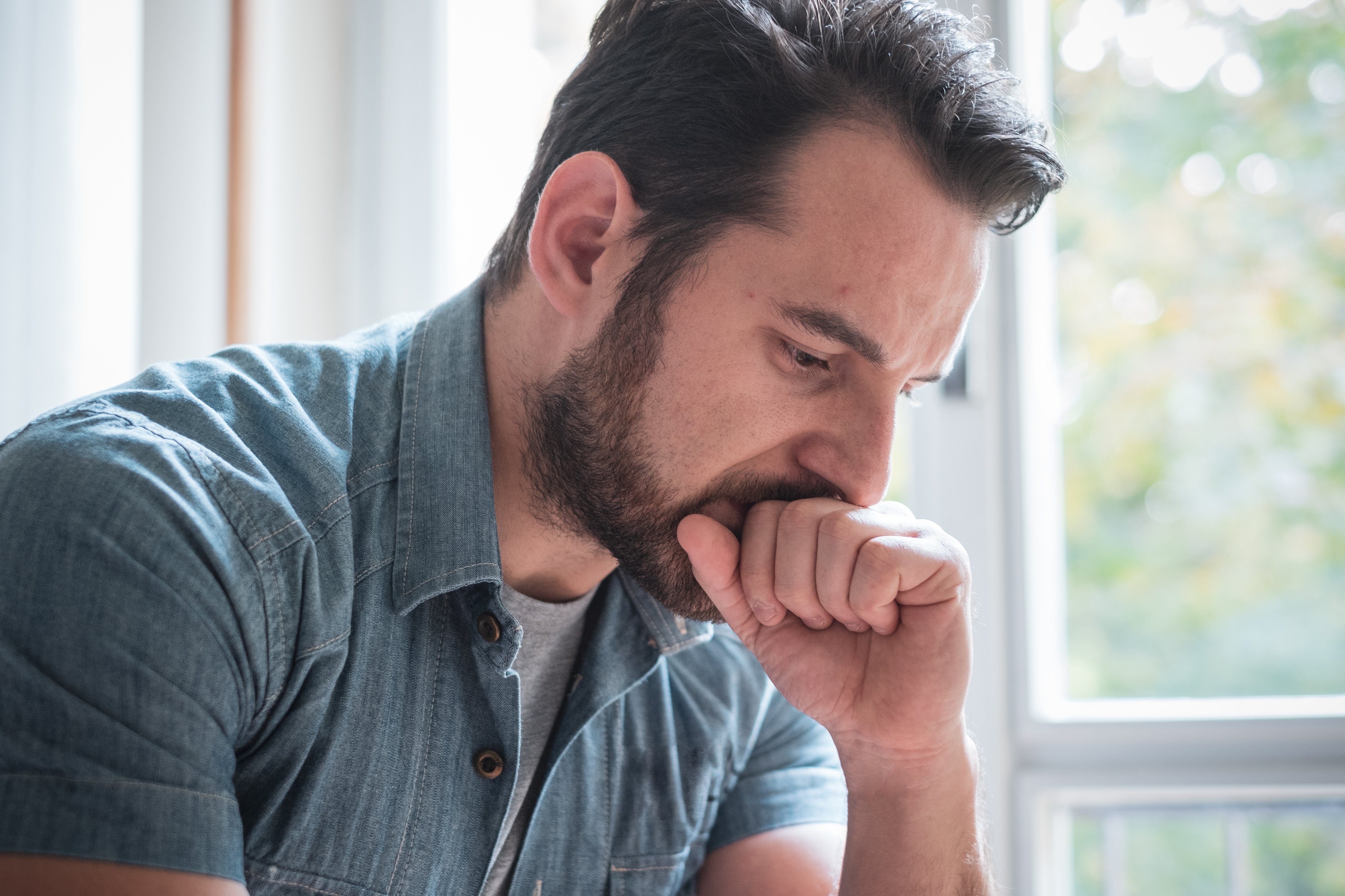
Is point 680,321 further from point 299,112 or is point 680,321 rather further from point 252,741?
point 299,112

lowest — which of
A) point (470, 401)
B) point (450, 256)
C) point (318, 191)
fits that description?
point (470, 401)

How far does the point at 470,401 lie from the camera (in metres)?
1.03

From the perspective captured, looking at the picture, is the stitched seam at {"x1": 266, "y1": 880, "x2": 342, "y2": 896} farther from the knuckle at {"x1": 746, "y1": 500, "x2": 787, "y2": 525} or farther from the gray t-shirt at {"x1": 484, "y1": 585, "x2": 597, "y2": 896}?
the knuckle at {"x1": 746, "y1": 500, "x2": 787, "y2": 525}

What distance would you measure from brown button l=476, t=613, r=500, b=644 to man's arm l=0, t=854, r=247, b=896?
13.7 inches

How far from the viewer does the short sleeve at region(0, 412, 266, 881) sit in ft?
2.15

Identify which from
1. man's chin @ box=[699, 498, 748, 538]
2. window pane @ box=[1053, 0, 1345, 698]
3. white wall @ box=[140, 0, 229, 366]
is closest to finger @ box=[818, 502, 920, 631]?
man's chin @ box=[699, 498, 748, 538]

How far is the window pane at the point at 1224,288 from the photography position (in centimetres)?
190

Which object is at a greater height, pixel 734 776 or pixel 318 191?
pixel 318 191

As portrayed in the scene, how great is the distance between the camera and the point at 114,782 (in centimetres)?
66

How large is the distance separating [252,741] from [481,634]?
0.74ft

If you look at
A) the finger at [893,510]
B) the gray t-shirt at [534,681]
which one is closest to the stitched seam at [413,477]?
the gray t-shirt at [534,681]

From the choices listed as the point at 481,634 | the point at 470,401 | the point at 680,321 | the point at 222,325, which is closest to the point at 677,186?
the point at 680,321

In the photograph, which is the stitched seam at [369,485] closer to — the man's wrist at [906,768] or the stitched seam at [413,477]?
the stitched seam at [413,477]

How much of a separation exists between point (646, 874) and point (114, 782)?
0.62m
